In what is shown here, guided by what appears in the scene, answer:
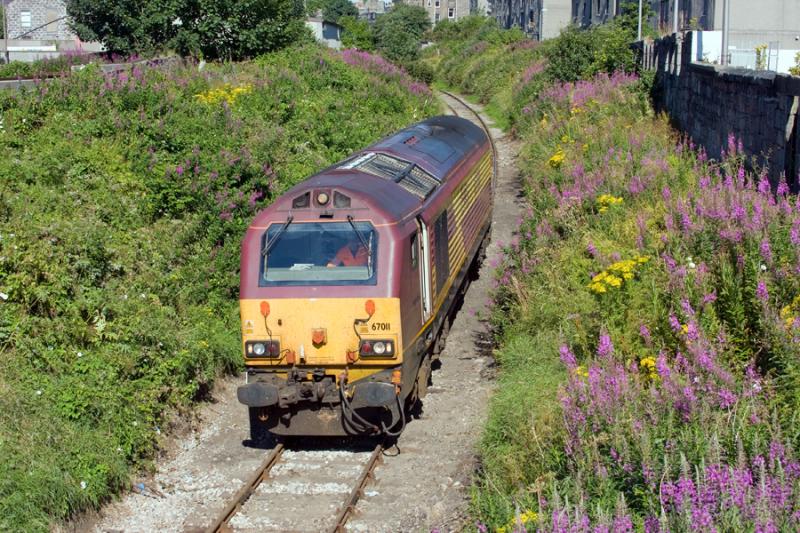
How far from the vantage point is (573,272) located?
1217 cm

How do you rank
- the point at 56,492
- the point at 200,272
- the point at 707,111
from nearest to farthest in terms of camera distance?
the point at 56,492 → the point at 200,272 → the point at 707,111

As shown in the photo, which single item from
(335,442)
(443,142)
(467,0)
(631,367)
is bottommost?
(335,442)

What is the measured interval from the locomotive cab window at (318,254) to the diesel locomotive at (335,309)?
11 mm

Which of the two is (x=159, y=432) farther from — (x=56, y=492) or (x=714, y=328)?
(x=714, y=328)

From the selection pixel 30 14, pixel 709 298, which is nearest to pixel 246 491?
pixel 709 298

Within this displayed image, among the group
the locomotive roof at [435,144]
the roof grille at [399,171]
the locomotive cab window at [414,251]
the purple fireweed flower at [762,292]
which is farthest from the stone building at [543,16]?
the purple fireweed flower at [762,292]

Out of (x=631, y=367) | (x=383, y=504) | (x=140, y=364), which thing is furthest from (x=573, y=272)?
(x=140, y=364)

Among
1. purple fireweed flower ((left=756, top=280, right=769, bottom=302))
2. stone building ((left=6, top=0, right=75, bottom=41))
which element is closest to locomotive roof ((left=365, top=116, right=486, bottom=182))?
purple fireweed flower ((left=756, top=280, right=769, bottom=302))

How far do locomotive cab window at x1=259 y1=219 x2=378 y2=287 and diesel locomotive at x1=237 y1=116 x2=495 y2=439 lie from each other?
11mm

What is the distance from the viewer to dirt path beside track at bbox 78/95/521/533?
8766 millimetres

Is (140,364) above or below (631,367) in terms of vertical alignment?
below

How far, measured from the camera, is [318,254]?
392 inches

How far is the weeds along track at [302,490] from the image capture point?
869 centimetres

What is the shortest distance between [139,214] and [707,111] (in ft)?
32.4
